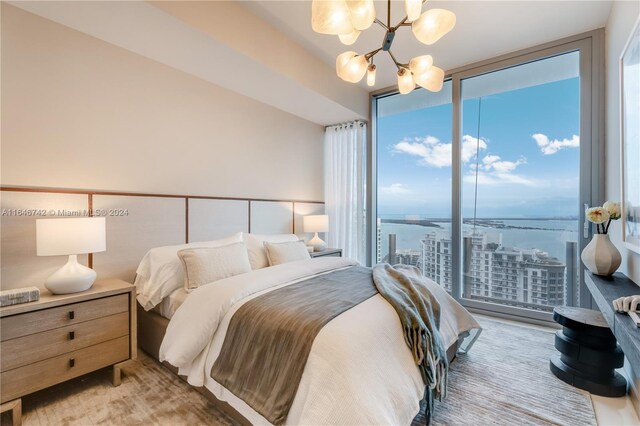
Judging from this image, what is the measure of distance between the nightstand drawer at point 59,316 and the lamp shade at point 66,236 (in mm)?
341

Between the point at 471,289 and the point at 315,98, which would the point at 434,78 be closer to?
the point at 315,98

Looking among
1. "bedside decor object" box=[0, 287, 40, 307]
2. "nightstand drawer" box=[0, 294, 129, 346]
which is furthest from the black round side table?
"bedside decor object" box=[0, 287, 40, 307]

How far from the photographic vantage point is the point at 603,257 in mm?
2023

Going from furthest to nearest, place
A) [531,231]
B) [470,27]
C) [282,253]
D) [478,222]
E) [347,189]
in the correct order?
1. [347,189]
2. [478,222]
3. [531,231]
4. [282,253]
5. [470,27]

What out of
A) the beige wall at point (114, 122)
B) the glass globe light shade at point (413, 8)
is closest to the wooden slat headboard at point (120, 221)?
the beige wall at point (114, 122)

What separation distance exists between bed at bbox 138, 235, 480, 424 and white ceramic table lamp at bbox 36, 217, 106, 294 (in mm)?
481

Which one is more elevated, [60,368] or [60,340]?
[60,340]

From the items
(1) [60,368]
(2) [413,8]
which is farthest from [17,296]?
(2) [413,8]

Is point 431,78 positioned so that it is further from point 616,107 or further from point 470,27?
point 616,107

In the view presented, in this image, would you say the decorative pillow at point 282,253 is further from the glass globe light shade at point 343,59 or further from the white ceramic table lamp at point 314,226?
the glass globe light shade at point 343,59

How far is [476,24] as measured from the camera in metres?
2.68

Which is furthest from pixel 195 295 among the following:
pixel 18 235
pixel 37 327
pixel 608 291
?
pixel 608 291

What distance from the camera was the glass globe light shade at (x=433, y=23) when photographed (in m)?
1.65

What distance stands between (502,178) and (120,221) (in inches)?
151
